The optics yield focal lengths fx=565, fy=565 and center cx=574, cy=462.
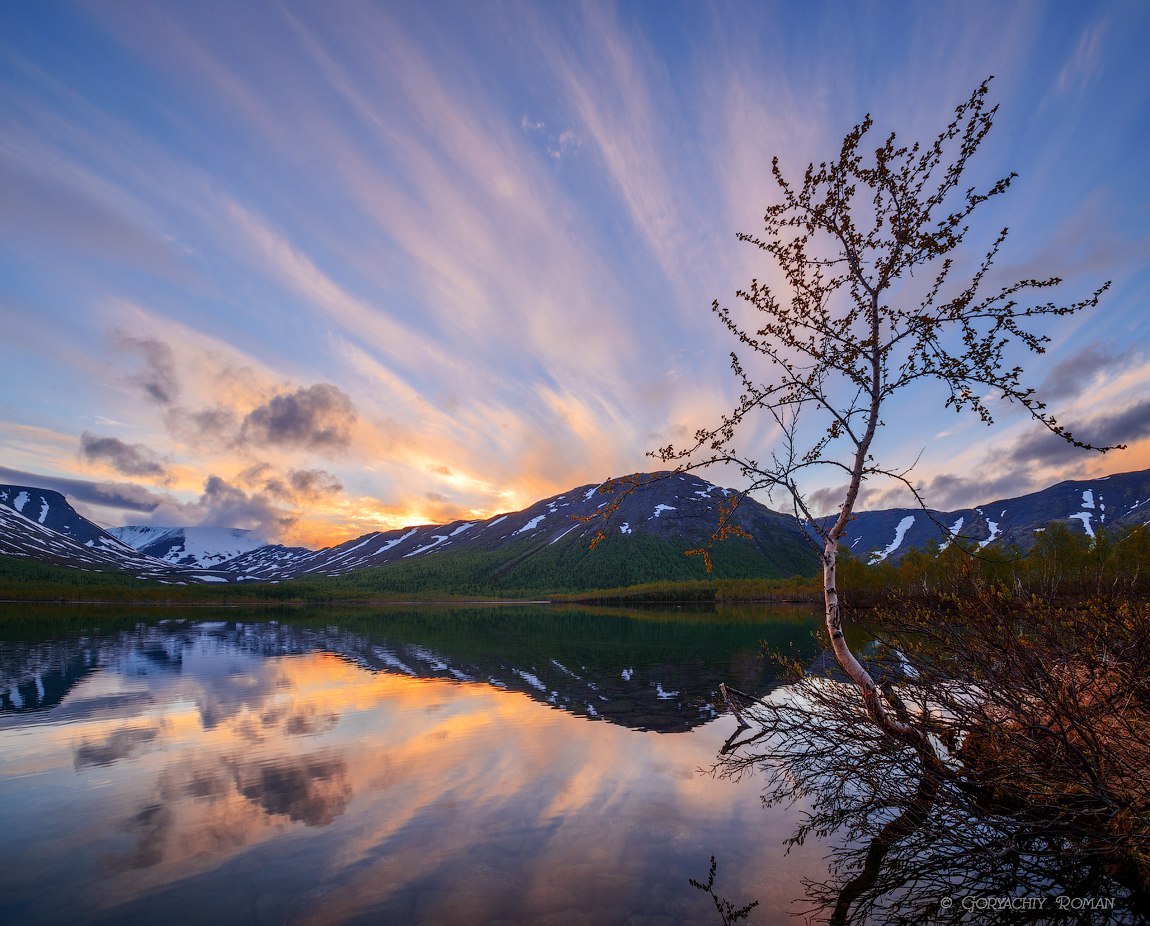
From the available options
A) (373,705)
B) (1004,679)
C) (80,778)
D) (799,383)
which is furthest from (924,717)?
(373,705)

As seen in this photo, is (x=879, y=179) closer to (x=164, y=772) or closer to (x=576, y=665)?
(x=164, y=772)

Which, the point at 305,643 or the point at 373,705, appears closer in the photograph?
the point at 373,705

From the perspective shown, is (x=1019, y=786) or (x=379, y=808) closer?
(x=1019, y=786)

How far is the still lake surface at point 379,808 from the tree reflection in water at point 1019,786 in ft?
4.68

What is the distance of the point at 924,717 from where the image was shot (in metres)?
9.27

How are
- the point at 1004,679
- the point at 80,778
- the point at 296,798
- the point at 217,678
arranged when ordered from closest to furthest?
the point at 1004,679 → the point at 296,798 → the point at 80,778 → the point at 217,678

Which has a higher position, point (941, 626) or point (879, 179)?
point (879, 179)

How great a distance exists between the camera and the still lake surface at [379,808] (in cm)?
846

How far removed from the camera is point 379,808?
12.1m

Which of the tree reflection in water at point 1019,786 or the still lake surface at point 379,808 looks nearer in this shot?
the tree reflection in water at point 1019,786

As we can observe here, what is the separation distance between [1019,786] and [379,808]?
11635mm

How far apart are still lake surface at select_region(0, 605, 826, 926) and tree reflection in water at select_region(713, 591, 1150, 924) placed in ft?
4.68

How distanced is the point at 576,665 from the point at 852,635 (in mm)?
27224

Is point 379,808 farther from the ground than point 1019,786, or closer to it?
closer to it
